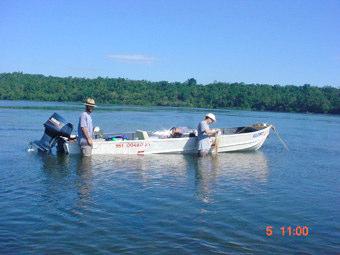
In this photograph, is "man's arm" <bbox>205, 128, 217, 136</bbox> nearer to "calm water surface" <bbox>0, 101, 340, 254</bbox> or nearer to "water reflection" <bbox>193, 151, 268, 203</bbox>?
"water reflection" <bbox>193, 151, 268, 203</bbox>

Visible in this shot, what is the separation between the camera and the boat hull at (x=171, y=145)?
16.3 meters

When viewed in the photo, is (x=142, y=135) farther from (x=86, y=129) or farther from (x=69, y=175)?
(x=69, y=175)

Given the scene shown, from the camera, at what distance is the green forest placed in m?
93.9

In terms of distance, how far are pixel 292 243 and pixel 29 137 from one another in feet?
59.4

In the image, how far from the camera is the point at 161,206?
9.48 metres

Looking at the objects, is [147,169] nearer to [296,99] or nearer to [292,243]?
[292,243]

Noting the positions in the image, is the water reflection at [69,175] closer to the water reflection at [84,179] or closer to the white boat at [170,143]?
the water reflection at [84,179]
